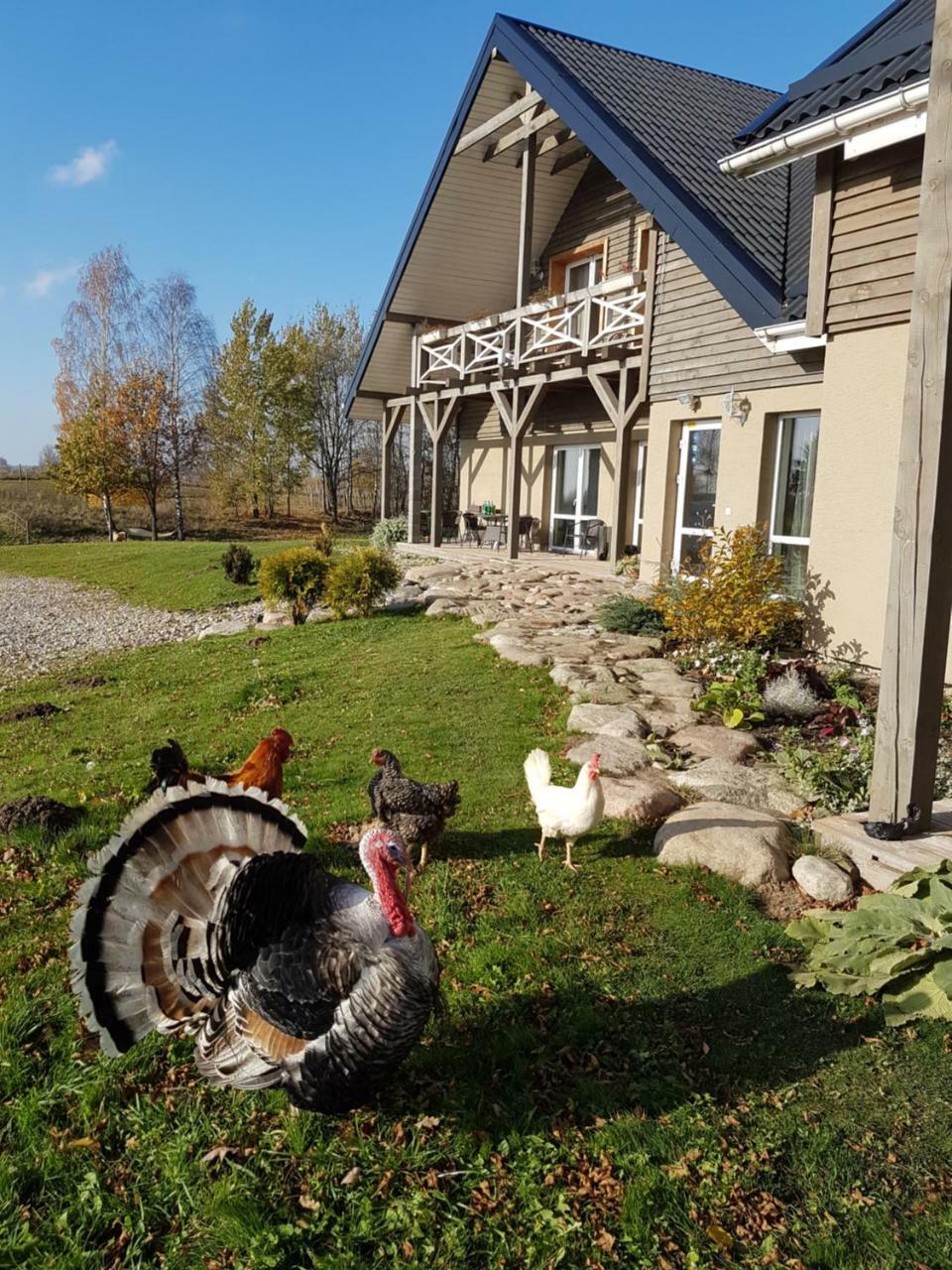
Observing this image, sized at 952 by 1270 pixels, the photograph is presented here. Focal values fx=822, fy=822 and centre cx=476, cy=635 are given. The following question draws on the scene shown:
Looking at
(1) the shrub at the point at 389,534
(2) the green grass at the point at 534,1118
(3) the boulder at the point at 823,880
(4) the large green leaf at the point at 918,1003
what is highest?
(1) the shrub at the point at 389,534

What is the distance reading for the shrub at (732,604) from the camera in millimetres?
8227

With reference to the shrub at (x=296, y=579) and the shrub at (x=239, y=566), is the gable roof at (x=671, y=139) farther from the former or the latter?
the shrub at (x=239, y=566)

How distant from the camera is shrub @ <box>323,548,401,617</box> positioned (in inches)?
448

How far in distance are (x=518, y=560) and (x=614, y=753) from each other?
9.61m

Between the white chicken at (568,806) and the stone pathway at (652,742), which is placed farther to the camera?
the stone pathway at (652,742)

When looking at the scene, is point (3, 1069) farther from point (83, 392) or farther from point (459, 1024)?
point (83, 392)

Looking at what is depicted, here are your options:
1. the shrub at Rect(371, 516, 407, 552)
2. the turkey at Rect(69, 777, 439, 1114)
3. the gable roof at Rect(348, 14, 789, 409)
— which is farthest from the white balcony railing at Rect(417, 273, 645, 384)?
the turkey at Rect(69, 777, 439, 1114)

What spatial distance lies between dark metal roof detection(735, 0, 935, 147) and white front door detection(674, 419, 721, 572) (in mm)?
4191

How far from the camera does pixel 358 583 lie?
1138 centimetres

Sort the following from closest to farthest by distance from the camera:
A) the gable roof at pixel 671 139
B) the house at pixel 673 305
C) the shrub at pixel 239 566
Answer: the house at pixel 673 305, the gable roof at pixel 671 139, the shrub at pixel 239 566

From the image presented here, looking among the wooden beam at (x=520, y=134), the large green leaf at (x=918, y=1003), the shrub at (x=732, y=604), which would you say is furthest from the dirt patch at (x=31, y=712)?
the wooden beam at (x=520, y=134)

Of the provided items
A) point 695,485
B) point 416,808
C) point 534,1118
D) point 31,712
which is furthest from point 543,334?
point 534,1118

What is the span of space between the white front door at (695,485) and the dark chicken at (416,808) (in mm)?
7837

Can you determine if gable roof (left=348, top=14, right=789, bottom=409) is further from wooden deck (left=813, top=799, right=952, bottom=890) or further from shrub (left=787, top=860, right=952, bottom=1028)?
shrub (left=787, top=860, right=952, bottom=1028)
